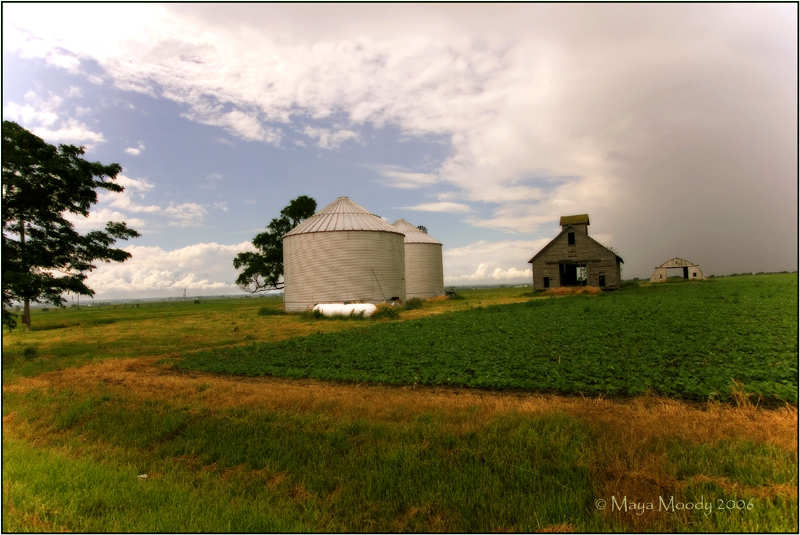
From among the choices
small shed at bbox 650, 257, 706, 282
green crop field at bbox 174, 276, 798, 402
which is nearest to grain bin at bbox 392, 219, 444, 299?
green crop field at bbox 174, 276, 798, 402

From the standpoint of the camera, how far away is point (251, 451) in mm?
6082

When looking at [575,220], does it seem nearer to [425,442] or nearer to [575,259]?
[575,259]

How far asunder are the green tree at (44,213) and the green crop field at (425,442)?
3.21 m

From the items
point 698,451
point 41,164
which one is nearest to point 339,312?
point 41,164

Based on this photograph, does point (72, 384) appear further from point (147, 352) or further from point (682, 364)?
point (682, 364)

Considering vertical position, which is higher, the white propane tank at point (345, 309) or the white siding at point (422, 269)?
the white siding at point (422, 269)

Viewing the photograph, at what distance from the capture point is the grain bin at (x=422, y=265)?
48812 millimetres

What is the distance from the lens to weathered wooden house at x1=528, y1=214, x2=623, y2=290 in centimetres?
4450

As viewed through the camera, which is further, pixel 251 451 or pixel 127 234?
pixel 127 234

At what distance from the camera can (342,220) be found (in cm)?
3666

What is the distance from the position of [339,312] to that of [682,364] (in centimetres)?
2309

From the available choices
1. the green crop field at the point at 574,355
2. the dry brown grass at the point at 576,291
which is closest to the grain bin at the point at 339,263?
the green crop field at the point at 574,355

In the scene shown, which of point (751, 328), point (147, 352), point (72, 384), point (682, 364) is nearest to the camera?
point (682, 364)

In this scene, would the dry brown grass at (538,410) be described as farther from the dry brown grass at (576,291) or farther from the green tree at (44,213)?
the dry brown grass at (576,291)
